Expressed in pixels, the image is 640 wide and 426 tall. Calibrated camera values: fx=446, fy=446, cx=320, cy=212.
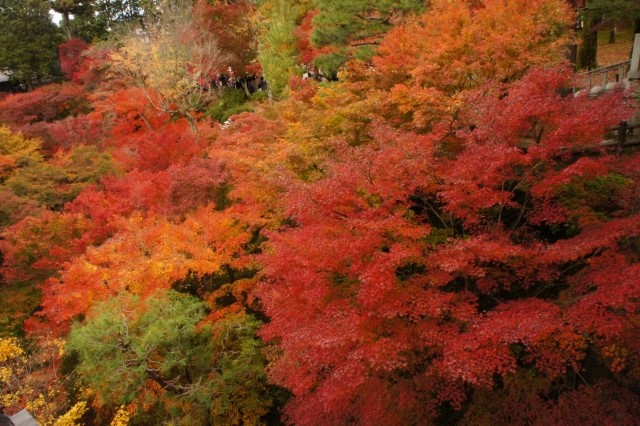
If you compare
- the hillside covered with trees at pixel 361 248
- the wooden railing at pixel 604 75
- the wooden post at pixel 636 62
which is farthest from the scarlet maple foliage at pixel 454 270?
the wooden railing at pixel 604 75

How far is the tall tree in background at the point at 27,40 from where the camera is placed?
1453 inches

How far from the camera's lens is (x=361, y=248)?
9.11 meters

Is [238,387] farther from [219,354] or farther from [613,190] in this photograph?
[613,190]

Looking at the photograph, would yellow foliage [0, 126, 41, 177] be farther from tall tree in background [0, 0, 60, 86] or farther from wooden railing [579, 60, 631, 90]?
wooden railing [579, 60, 631, 90]

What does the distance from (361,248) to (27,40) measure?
138 ft

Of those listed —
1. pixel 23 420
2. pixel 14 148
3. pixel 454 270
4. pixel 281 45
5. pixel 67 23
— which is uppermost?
pixel 67 23

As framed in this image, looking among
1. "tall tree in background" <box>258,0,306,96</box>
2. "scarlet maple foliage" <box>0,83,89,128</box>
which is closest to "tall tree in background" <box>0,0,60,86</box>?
"scarlet maple foliage" <box>0,83,89,128</box>

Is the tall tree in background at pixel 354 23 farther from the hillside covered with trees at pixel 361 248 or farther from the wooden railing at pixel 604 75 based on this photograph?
the wooden railing at pixel 604 75

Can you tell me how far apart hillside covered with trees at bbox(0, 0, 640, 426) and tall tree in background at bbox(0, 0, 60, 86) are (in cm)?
1890

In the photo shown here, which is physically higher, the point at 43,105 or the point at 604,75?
the point at 43,105

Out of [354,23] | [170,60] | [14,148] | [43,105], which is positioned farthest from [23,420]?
[43,105]

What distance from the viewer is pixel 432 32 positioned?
14.8m

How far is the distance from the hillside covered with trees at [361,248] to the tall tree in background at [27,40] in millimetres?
18902

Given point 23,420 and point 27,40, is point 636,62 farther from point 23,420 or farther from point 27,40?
point 27,40
